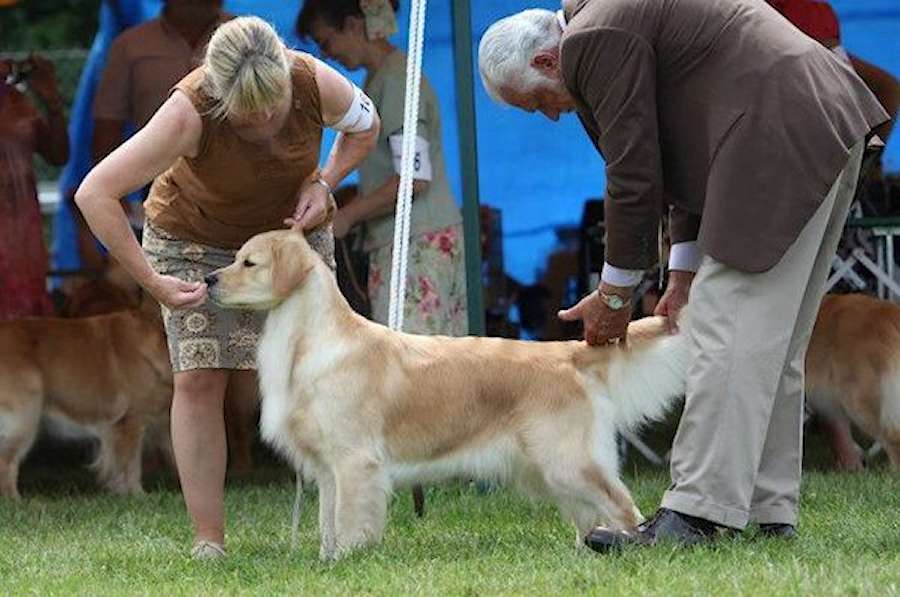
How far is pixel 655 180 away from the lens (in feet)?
13.4

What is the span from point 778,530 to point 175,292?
5.31 ft

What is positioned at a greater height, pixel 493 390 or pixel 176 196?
pixel 176 196

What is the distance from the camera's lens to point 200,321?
4641 mm

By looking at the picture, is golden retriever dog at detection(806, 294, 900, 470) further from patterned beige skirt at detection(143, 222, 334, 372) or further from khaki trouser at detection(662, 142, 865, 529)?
patterned beige skirt at detection(143, 222, 334, 372)

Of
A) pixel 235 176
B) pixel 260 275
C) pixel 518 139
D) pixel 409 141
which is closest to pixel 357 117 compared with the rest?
pixel 235 176

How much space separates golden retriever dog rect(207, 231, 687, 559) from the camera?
4426 millimetres

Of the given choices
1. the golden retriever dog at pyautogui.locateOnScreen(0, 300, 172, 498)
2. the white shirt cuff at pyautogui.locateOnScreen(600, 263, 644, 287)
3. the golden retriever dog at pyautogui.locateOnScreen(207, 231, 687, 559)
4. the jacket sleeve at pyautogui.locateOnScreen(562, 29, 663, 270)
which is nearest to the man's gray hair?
the jacket sleeve at pyautogui.locateOnScreen(562, 29, 663, 270)

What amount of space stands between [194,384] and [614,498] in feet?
3.71

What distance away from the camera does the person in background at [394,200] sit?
6.71 m

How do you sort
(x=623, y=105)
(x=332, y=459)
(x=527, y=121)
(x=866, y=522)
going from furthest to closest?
(x=527, y=121)
(x=866, y=522)
(x=332, y=459)
(x=623, y=105)

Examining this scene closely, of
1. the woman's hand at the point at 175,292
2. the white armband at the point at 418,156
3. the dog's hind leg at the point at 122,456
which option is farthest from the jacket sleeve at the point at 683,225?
the dog's hind leg at the point at 122,456

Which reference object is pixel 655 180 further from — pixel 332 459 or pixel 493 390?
pixel 332 459

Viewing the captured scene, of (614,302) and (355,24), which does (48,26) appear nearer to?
(355,24)

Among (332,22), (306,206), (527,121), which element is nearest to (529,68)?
(306,206)
